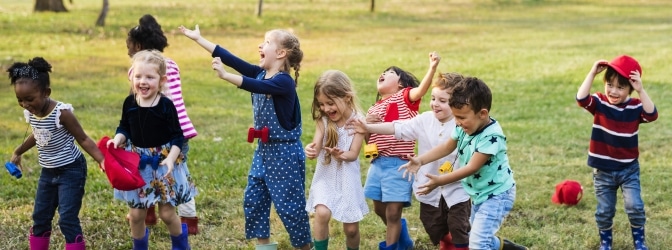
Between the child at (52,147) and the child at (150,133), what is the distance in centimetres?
28

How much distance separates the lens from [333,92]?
5871 millimetres

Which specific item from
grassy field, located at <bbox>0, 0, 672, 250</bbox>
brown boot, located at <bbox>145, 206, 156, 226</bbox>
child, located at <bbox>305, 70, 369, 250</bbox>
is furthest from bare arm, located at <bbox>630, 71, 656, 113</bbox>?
brown boot, located at <bbox>145, 206, 156, 226</bbox>

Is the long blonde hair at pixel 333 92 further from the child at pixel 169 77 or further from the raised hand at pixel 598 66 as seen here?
the raised hand at pixel 598 66

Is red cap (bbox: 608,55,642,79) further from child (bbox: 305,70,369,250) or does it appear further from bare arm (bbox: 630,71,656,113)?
child (bbox: 305,70,369,250)

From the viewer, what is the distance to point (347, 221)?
5902 millimetres

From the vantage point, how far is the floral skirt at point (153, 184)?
586cm

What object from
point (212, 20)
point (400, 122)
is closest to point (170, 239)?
Result: point (400, 122)

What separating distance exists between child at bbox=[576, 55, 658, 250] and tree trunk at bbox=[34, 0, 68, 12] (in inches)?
966

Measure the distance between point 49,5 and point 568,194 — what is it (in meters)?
23.8

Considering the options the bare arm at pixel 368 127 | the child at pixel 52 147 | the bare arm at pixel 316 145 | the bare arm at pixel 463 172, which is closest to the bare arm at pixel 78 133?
the child at pixel 52 147

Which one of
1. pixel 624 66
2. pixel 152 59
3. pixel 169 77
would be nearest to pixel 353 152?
pixel 152 59

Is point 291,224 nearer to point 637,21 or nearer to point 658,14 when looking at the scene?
point 637,21

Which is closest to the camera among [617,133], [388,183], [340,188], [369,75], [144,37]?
[340,188]

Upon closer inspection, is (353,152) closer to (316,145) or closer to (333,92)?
(316,145)
